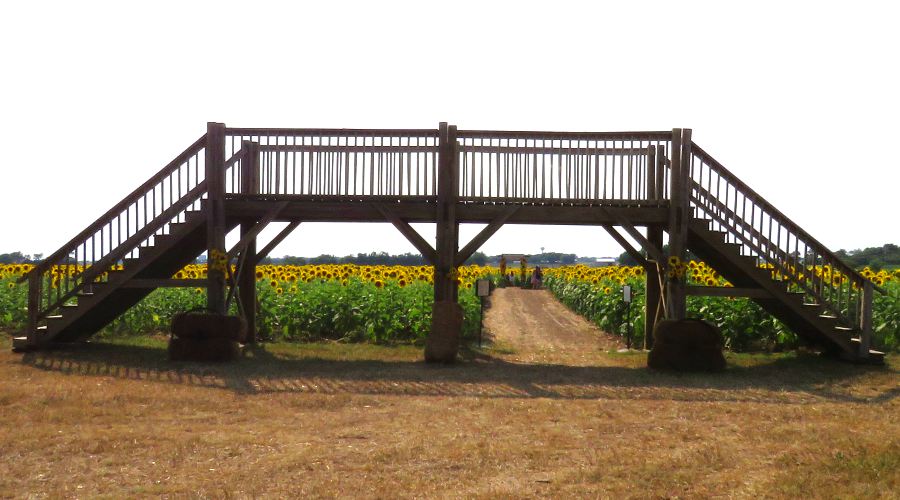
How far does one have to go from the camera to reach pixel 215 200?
44.2 feet

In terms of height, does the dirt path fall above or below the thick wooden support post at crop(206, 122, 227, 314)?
below

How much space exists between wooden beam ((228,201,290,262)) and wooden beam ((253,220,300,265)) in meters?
0.96

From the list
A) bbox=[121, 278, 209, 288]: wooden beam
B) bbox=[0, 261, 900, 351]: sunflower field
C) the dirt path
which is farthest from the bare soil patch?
bbox=[0, 261, 900, 351]: sunflower field

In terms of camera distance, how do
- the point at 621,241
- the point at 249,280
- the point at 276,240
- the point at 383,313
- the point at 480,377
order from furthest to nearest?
the point at 383,313, the point at 249,280, the point at 276,240, the point at 621,241, the point at 480,377

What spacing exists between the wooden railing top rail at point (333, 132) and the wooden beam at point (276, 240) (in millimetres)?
1710

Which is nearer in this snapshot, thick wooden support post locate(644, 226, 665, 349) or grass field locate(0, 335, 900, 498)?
grass field locate(0, 335, 900, 498)

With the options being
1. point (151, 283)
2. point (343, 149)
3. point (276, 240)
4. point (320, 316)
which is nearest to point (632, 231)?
point (343, 149)

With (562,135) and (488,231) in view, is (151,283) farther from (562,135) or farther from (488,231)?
(562,135)

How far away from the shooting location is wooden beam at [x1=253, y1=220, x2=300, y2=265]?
14.6 m

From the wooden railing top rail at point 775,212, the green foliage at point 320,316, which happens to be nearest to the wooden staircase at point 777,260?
the wooden railing top rail at point 775,212

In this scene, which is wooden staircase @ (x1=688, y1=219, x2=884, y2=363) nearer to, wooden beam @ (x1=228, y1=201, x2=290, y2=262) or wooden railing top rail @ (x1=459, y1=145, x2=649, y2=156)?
wooden railing top rail @ (x1=459, y1=145, x2=649, y2=156)

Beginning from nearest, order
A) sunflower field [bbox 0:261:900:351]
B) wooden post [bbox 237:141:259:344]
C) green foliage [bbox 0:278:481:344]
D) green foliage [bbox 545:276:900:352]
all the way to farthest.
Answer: wooden post [bbox 237:141:259:344] → green foliage [bbox 545:276:900:352] → sunflower field [bbox 0:261:900:351] → green foliage [bbox 0:278:481:344]

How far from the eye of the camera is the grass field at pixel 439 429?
19.8ft

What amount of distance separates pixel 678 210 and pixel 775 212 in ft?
4.65
